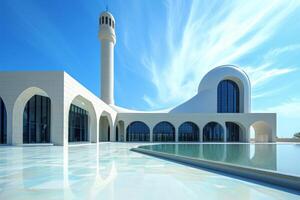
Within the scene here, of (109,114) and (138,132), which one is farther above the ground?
(109,114)

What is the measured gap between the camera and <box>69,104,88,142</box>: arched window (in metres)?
23.0

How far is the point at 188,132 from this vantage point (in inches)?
1214

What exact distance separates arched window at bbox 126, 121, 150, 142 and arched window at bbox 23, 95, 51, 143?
510 inches

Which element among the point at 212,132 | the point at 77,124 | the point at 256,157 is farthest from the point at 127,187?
the point at 212,132

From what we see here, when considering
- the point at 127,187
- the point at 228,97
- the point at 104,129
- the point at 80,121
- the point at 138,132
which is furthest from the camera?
the point at 228,97

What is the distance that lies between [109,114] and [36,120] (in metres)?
8.78

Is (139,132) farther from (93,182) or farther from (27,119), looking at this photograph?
(93,182)

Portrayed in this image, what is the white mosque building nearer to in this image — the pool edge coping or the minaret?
the minaret

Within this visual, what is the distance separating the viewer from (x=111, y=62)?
112 ft

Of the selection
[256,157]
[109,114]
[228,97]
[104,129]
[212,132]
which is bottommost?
[212,132]

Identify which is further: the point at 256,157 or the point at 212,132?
the point at 212,132

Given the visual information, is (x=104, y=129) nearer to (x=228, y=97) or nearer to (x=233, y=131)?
(x=233, y=131)

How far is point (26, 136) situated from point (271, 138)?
96.8 ft

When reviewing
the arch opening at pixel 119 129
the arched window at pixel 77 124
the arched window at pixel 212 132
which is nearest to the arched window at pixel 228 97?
the arched window at pixel 212 132
